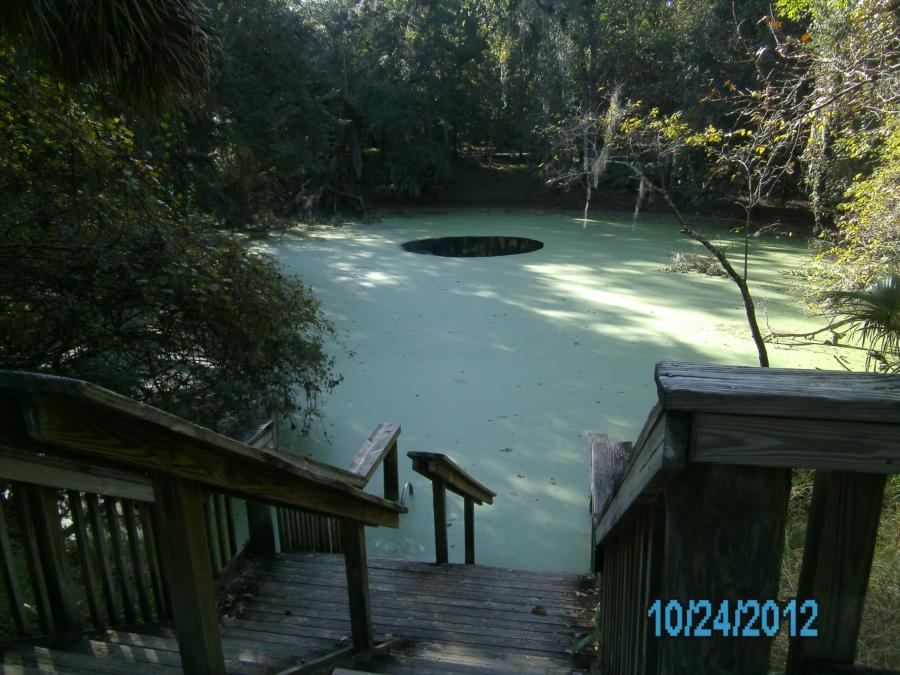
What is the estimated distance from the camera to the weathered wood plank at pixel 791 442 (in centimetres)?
72

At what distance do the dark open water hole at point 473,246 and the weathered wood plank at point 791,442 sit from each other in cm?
1187

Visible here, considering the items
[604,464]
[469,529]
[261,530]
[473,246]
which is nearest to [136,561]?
[261,530]

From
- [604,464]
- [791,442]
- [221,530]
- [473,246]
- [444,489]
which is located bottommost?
[473,246]

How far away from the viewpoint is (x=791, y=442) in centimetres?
72

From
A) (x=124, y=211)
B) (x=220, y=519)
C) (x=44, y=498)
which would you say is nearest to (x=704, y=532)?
(x=44, y=498)

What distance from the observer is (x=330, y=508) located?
5.20 ft

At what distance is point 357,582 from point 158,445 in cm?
99

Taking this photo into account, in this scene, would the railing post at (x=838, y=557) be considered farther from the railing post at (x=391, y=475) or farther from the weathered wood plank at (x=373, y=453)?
the railing post at (x=391, y=475)

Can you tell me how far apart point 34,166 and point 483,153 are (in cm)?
2405

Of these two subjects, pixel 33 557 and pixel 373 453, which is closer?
pixel 33 557

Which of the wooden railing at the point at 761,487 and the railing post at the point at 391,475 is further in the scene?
the railing post at the point at 391,475

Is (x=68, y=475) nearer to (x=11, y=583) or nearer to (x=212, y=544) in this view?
(x=11, y=583)

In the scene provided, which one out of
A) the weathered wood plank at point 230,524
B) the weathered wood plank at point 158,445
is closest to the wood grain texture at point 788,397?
the weathered wood plank at point 158,445

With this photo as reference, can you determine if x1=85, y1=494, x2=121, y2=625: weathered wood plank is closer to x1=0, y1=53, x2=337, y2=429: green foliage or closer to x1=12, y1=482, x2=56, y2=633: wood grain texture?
x1=12, y1=482, x2=56, y2=633: wood grain texture
